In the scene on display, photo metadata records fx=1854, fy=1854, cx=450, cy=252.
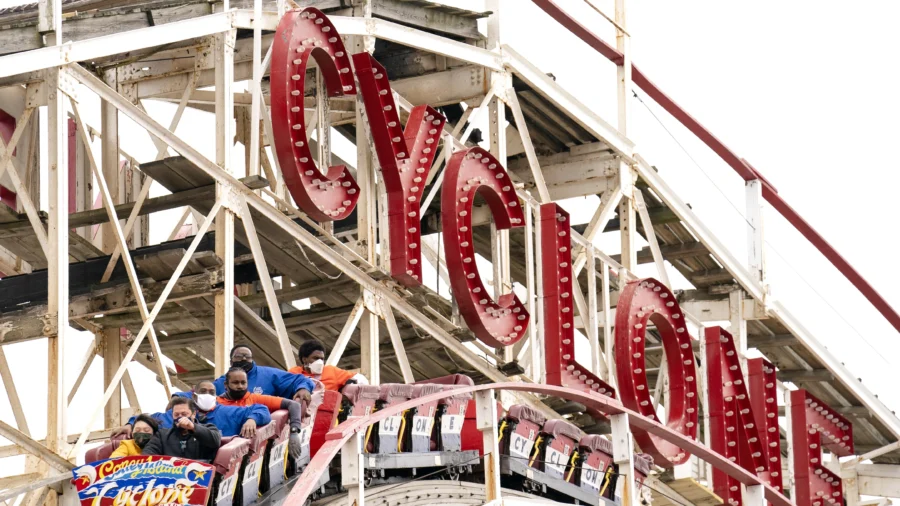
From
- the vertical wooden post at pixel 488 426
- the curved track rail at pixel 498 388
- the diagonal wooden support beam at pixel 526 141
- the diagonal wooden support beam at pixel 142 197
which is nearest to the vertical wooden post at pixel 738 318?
the diagonal wooden support beam at pixel 526 141

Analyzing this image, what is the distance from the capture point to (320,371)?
17125 millimetres

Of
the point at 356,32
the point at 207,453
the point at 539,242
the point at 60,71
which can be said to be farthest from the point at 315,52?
the point at 207,453

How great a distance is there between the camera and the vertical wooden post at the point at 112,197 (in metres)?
23.7

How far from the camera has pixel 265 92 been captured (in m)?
25.4

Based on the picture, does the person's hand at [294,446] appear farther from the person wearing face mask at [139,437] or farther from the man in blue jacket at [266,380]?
the person wearing face mask at [139,437]

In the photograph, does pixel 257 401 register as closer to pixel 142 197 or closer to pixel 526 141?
pixel 142 197

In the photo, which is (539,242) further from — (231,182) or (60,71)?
(60,71)

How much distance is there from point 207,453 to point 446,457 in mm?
2815

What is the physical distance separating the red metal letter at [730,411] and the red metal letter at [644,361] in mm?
891

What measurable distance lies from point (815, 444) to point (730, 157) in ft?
16.8

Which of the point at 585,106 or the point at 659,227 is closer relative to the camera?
the point at 585,106

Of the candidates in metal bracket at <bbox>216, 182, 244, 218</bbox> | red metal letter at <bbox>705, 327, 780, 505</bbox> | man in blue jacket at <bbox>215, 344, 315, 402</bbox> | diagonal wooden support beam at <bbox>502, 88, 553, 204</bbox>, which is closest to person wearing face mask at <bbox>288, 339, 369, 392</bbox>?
man in blue jacket at <bbox>215, 344, 315, 402</bbox>

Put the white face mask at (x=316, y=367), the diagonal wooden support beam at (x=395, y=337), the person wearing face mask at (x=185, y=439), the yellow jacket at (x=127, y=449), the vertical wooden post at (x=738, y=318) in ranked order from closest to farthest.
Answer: the person wearing face mask at (x=185, y=439) < the yellow jacket at (x=127, y=449) < the white face mask at (x=316, y=367) < the diagonal wooden support beam at (x=395, y=337) < the vertical wooden post at (x=738, y=318)

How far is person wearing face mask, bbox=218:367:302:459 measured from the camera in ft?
49.7
